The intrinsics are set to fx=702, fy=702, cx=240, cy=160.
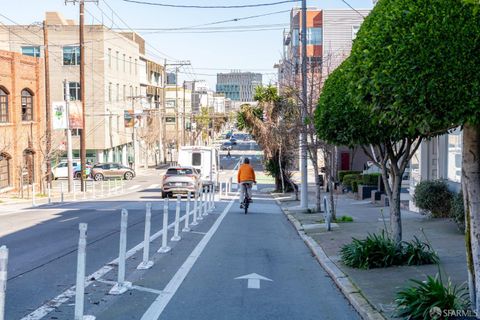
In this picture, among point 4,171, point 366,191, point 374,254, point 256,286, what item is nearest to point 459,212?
point 374,254

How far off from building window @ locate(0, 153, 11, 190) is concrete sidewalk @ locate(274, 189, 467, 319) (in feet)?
73.9

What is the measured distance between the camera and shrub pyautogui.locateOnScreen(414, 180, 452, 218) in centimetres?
1923

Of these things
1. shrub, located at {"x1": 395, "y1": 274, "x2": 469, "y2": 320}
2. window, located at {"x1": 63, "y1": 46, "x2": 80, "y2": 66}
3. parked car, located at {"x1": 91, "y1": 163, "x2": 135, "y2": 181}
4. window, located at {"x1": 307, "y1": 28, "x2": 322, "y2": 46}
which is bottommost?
parked car, located at {"x1": 91, "y1": 163, "x2": 135, "y2": 181}

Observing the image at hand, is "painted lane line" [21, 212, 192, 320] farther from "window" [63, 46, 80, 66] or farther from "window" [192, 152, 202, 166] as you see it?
"window" [63, 46, 80, 66]

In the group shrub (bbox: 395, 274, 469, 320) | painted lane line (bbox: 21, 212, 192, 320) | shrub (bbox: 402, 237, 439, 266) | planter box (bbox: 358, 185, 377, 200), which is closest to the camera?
shrub (bbox: 395, 274, 469, 320)

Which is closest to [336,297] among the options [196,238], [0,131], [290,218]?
[196,238]

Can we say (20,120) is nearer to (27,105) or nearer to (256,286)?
(27,105)

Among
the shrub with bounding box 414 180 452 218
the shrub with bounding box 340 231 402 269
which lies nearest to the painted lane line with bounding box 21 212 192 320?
the shrub with bounding box 340 231 402 269

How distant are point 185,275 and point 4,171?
32.8m

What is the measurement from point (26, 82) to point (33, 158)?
4.90 metres

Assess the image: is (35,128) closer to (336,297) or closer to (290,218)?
(290,218)

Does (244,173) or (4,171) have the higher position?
(244,173)

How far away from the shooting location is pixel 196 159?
1711 inches

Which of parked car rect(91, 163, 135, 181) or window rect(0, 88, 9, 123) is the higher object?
window rect(0, 88, 9, 123)
